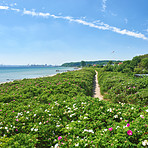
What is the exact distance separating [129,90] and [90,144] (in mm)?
6222

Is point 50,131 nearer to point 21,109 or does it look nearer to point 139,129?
point 21,109

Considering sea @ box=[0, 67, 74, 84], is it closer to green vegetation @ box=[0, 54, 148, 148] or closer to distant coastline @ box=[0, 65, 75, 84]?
distant coastline @ box=[0, 65, 75, 84]

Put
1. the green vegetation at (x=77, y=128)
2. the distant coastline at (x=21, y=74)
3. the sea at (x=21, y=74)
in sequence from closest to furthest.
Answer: the green vegetation at (x=77, y=128)
the distant coastline at (x=21, y=74)
the sea at (x=21, y=74)

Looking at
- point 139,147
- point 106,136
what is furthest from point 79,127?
point 139,147

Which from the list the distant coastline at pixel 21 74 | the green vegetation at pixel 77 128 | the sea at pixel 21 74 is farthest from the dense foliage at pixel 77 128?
the sea at pixel 21 74

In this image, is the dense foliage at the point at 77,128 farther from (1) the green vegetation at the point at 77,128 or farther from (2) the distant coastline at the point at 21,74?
(2) the distant coastline at the point at 21,74

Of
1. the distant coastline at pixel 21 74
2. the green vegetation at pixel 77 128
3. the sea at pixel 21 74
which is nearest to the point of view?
the green vegetation at pixel 77 128

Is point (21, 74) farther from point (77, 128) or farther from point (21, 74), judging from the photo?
point (77, 128)

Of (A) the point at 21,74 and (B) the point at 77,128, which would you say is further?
(A) the point at 21,74

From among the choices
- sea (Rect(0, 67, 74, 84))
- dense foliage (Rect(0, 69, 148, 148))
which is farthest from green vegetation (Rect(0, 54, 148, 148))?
sea (Rect(0, 67, 74, 84))

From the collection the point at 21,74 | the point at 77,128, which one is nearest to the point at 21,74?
the point at 21,74

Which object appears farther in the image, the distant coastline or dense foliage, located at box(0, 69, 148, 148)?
the distant coastline

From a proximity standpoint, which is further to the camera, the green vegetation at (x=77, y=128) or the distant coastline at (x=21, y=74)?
the distant coastline at (x=21, y=74)

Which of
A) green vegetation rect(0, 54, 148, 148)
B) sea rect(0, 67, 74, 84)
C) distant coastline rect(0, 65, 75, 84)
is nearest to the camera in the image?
green vegetation rect(0, 54, 148, 148)
